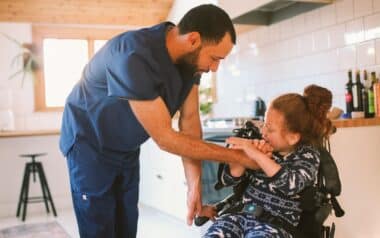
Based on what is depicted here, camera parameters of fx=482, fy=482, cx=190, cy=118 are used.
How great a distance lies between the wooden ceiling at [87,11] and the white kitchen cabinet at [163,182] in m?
1.66

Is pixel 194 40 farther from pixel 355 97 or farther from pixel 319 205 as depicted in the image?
pixel 355 97

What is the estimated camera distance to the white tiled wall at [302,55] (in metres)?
2.93

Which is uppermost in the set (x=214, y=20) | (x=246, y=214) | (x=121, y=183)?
(x=214, y=20)

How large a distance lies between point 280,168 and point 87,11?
421cm

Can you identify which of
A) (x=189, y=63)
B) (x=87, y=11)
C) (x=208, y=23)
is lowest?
(x=189, y=63)

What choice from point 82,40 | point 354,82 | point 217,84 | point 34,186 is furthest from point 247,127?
point 82,40

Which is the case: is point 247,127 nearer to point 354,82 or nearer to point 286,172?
point 286,172

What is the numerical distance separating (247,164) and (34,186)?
4019mm

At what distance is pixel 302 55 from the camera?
3438mm

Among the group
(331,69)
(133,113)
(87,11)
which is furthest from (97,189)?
(87,11)

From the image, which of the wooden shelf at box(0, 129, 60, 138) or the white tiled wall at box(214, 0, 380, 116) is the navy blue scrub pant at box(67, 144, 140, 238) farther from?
the wooden shelf at box(0, 129, 60, 138)

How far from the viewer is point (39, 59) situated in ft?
17.2

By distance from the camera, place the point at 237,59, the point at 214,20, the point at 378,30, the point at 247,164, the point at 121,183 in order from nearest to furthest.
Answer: the point at 214,20 → the point at 247,164 → the point at 121,183 → the point at 378,30 → the point at 237,59

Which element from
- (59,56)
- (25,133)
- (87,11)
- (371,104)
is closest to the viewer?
(371,104)
